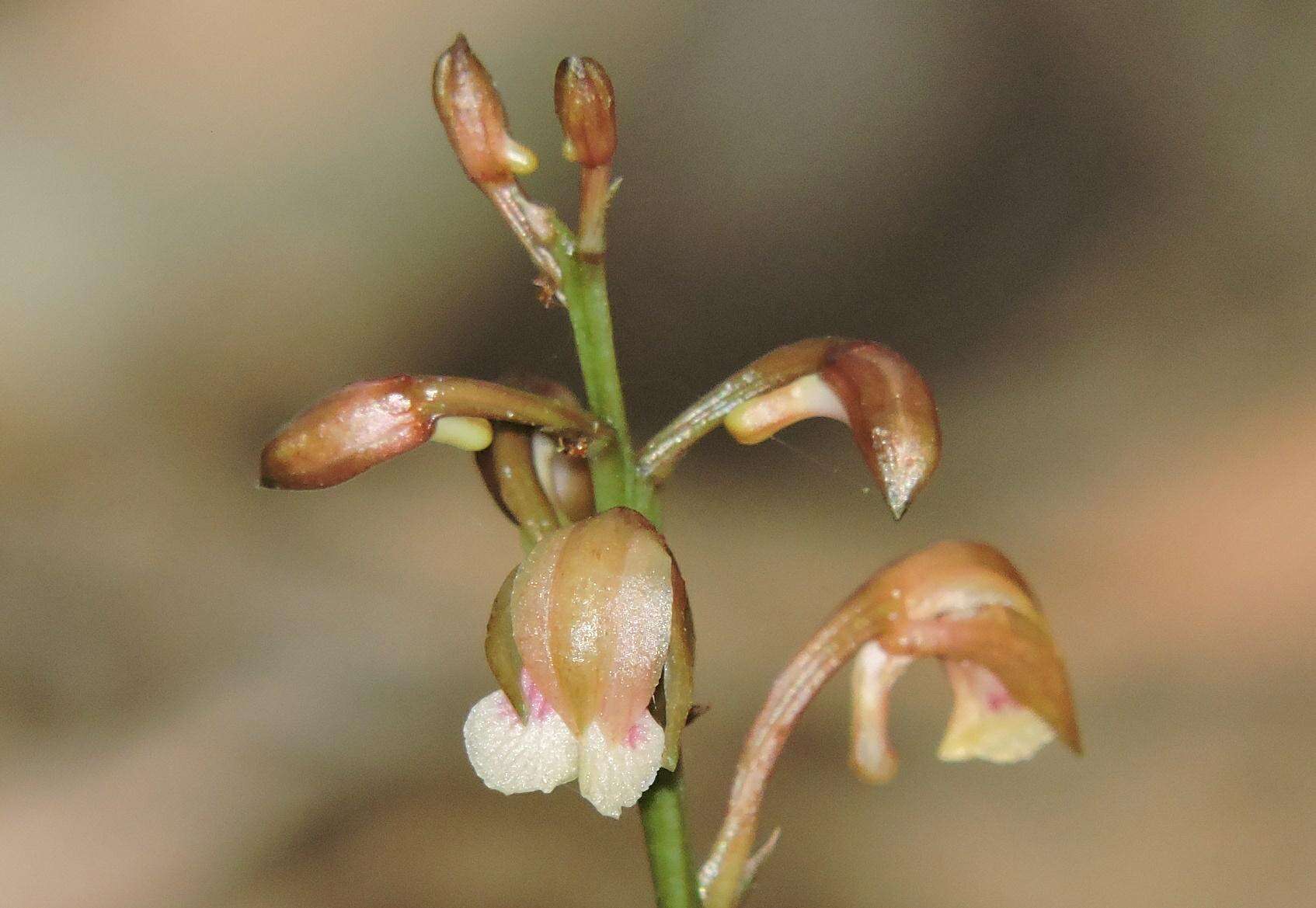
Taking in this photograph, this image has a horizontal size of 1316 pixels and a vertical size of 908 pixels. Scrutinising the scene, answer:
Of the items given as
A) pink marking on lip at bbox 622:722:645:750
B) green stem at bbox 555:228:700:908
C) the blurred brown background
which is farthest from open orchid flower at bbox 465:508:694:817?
the blurred brown background

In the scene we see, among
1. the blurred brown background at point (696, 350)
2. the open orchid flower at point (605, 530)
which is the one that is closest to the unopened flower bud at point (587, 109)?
the open orchid flower at point (605, 530)

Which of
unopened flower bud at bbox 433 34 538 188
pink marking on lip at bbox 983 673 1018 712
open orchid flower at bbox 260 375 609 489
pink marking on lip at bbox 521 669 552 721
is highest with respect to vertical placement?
unopened flower bud at bbox 433 34 538 188

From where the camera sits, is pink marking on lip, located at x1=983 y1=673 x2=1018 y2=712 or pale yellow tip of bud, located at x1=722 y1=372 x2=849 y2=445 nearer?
pale yellow tip of bud, located at x1=722 y1=372 x2=849 y2=445

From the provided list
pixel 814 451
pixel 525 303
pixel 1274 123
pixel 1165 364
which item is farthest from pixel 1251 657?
pixel 525 303

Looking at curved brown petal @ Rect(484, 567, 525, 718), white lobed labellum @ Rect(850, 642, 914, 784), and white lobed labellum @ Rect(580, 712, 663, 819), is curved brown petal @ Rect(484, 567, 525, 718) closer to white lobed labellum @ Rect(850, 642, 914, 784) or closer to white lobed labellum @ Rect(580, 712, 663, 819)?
white lobed labellum @ Rect(580, 712, 663, 819)

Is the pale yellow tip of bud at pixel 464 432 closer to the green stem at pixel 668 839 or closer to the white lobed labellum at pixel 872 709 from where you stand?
the green stem at pixel 668 839

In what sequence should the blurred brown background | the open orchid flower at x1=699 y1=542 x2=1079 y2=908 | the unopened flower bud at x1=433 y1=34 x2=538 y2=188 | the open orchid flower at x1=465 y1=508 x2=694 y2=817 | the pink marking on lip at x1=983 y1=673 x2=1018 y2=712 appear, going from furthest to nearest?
the blurred brown background → the pink marking on lip at x1=983 y1=673 x2=1018 y2=712 → the open orchid flower at x1=699 y1=542 x2=1079 y2=908 → the unopened flower bud at x1=433 y1=34 x2=538 y2=188 → the open orchid flower at x1=465 y1=508 x2=694 y2=817
